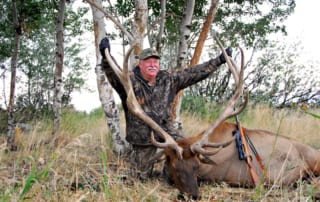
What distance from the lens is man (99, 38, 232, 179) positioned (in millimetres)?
5375

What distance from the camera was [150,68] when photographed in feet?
18.0

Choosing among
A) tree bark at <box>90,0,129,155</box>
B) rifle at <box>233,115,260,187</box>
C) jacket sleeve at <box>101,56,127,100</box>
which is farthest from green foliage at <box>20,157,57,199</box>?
tree bark at <box>90,0,129,155</box>

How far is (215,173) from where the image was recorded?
5.03 m

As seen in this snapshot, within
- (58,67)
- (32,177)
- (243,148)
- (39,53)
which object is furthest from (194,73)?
(39,53)

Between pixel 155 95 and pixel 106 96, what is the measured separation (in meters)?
0.89

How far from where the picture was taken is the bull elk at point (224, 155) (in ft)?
14.8

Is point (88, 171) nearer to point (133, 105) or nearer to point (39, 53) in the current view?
point (133, 105)

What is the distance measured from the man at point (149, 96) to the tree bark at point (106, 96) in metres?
0.50

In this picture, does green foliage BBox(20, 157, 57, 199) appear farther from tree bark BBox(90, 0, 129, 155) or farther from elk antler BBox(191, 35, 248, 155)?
tree bark BBox(90, 0, 129, 155)

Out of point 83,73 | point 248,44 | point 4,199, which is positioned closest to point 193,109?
point 248,44

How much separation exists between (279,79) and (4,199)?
1390 centimetres

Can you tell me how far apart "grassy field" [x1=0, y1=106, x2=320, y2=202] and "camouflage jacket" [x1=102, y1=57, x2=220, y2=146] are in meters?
0.47

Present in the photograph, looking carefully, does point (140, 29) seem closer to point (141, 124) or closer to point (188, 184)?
point (141, 124)

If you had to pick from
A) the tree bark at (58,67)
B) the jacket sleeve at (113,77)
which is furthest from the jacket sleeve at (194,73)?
the tree bark at (58,67)
